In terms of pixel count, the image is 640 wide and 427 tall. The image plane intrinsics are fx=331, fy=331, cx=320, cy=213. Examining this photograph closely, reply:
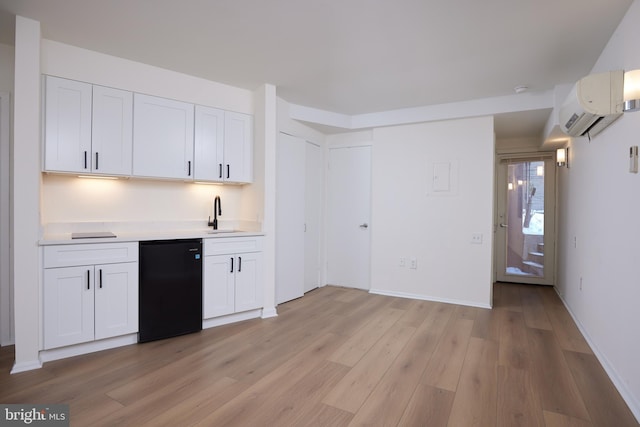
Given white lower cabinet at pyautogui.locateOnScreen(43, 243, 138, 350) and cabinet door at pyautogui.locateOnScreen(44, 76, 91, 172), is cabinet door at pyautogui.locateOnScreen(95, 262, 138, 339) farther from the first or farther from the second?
cabinet door at pyautogui.locateOnScreen(44, 76, 91, 172)

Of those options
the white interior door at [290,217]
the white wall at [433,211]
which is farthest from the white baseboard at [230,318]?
the white wall at [433,211]

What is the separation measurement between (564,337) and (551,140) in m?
2.65

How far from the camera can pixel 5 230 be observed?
2854 mm

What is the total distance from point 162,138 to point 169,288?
146 centimetres

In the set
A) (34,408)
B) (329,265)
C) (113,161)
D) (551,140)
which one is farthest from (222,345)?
(551,140)

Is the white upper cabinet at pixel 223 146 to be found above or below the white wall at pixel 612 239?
above

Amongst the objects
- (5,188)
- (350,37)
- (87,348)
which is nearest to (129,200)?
(5,188)

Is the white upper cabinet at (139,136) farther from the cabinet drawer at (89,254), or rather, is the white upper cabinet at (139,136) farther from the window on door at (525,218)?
the window on door at (525,218)

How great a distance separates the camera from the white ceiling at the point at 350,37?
2252 mm

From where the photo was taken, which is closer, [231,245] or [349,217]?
[231,245]

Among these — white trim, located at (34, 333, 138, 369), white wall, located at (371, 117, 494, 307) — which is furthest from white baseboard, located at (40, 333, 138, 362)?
white wall, located at (371, 117, 494, 307)

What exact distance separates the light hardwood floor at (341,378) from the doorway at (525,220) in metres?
2.16

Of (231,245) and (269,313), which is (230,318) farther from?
(231,245)

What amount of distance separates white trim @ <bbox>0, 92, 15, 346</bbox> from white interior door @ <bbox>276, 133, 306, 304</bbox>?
2529 mm
